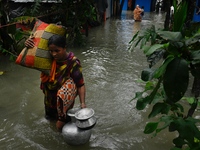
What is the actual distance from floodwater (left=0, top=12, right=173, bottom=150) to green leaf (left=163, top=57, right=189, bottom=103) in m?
1.78

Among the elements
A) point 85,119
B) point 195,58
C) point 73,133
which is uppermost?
point 195,58

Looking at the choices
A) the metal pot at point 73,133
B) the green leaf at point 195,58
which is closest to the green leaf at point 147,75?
the green leaf at point 195,58

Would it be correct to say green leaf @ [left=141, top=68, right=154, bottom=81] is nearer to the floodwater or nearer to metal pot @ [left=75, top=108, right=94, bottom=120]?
metal pot @ [left=75, top=108, right=94, bottom=120]

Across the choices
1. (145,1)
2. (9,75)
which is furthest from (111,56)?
(145,1)

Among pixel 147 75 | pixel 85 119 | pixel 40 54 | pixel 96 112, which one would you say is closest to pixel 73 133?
pixel 85 119

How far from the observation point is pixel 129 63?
18.7 feet

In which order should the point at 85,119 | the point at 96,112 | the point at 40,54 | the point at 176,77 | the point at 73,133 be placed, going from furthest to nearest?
the point at 96,112, the point at 40,54, the point at 73,133, the point at 85,119, the point at 176,77

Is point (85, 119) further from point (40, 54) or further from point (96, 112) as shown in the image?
point (96, 112)

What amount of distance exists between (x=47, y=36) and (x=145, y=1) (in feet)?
85.5

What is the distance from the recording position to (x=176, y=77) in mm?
937

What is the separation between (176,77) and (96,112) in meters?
2.49

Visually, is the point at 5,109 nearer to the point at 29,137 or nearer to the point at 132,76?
the point at 29,137

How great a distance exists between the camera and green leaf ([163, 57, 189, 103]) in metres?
0.93

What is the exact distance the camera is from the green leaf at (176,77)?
93cm
